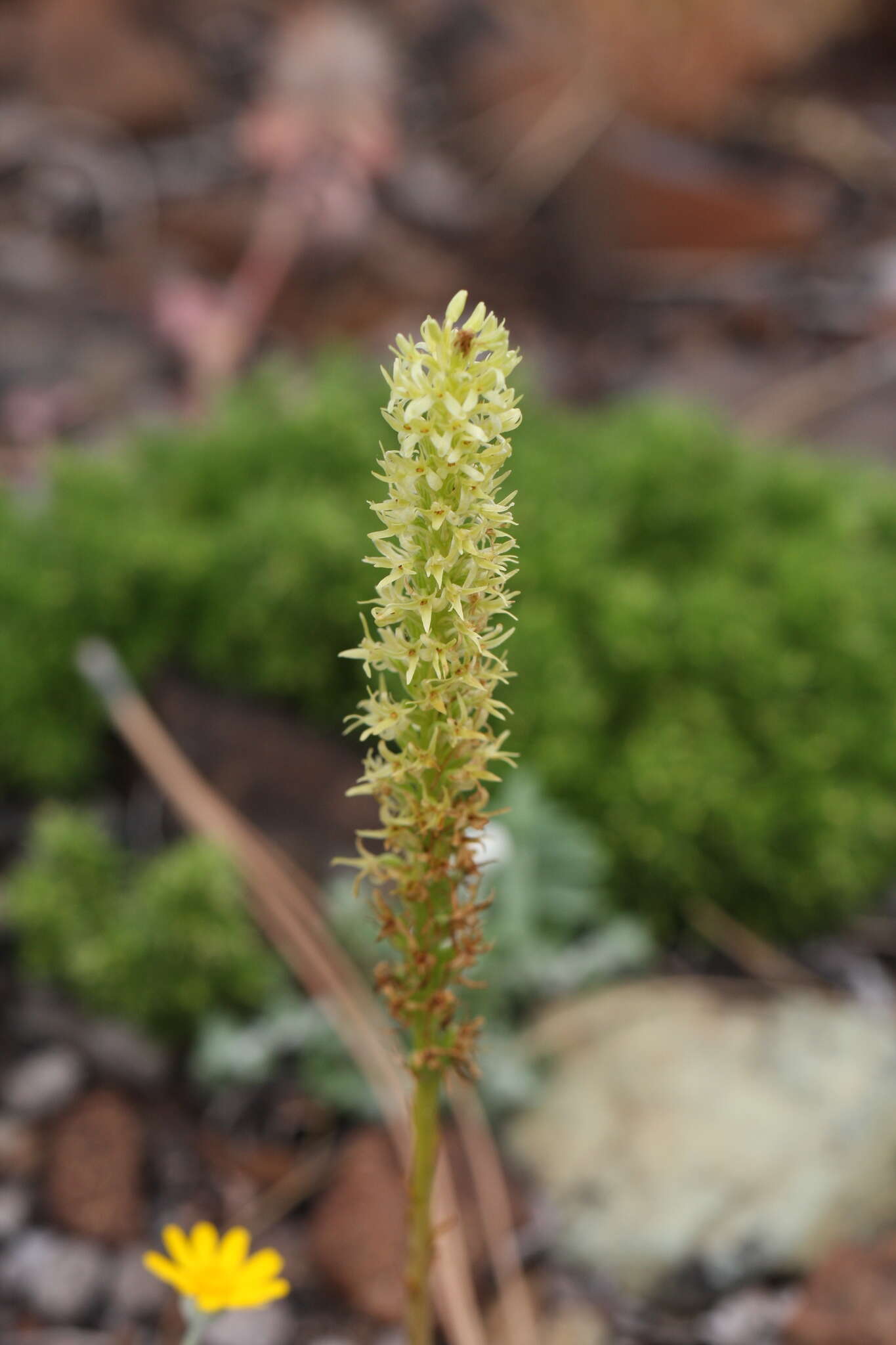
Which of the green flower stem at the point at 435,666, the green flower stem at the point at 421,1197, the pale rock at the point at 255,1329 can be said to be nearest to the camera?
the green flower stem at the point at 435,666

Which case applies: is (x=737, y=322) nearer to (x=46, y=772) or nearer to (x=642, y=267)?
(x=642, y=267)

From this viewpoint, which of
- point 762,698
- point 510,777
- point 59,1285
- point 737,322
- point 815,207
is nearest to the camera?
point 59,1285

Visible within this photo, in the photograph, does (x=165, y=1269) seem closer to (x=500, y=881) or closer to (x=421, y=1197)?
(x=421, y=1197)

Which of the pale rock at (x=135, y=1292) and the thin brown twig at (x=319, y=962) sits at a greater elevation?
the thin brown twig at (x=319, y=962)

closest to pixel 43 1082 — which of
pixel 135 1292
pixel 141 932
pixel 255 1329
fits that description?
pixel 141 932

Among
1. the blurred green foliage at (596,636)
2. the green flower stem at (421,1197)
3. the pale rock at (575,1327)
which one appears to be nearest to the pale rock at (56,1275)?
the pale rock at (575,1327)

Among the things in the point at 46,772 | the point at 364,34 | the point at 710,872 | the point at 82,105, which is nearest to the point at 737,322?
the point at 364,34

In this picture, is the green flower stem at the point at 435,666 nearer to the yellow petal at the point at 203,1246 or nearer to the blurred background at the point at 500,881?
the yellow petal at the point at 203,1246

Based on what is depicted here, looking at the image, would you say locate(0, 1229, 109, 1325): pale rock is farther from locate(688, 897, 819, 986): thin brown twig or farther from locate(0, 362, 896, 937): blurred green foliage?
locate(688, 897, 819, 986): thin brown twig
